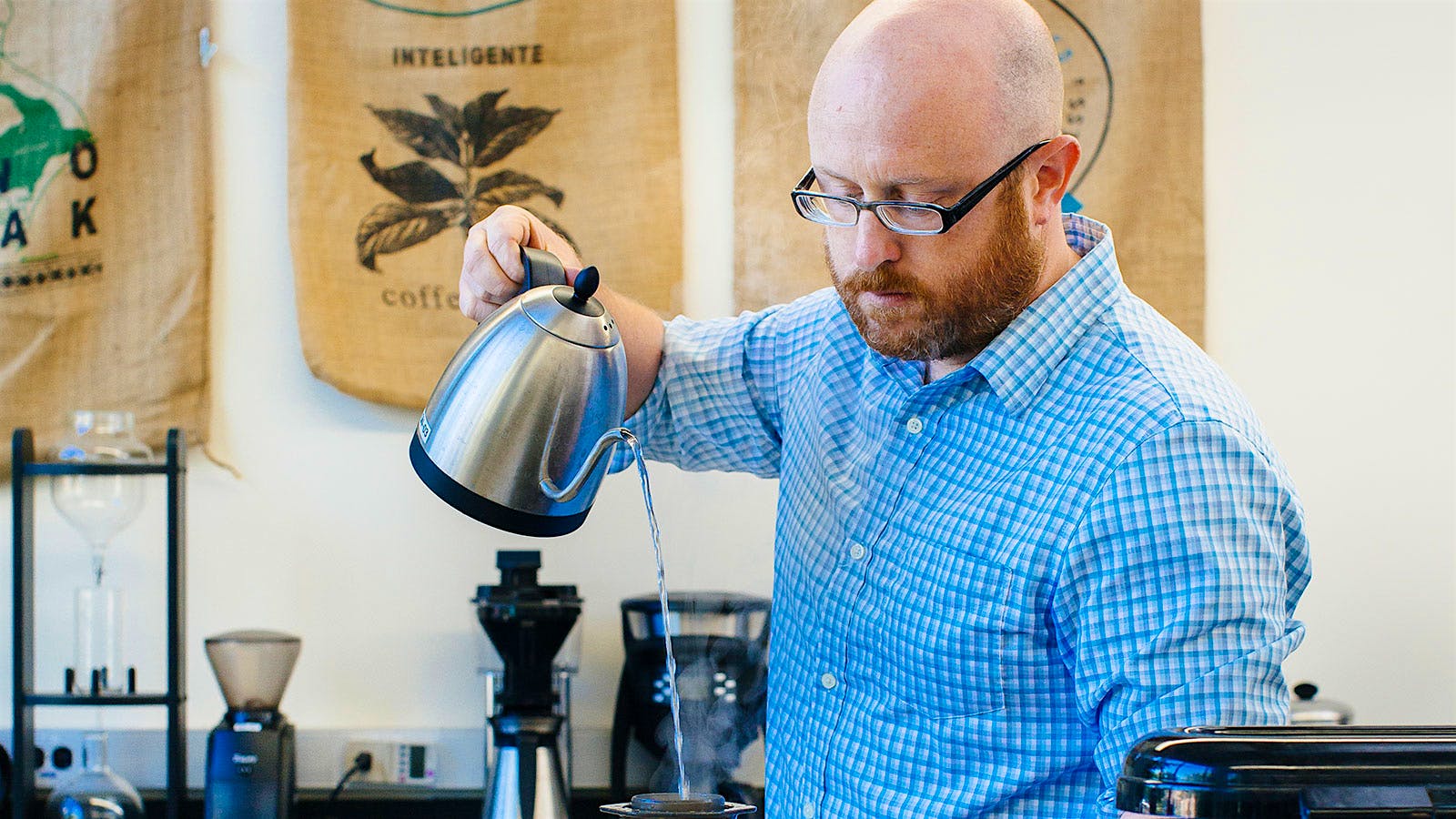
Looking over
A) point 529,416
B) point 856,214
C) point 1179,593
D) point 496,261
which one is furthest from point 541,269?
point 1179,593

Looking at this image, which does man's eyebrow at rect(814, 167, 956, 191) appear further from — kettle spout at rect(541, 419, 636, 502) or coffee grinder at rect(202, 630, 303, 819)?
coffee grinder at rect(202, 630, 303, 819)

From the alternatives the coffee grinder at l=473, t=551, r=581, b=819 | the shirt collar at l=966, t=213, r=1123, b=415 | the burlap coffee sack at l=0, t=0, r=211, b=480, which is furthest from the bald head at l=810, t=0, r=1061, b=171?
the burlap coffee sack at l=0, t=0, r=211, b=480

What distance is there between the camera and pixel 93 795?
191cm

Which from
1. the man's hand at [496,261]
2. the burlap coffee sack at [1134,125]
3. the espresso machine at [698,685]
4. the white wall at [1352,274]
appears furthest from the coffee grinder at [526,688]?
the white wall at [1352,274]

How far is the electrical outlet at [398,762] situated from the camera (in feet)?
7.14

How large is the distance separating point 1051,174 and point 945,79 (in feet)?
0.47

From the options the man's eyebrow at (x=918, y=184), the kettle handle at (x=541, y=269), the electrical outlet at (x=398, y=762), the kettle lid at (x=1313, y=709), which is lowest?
the electrical outlet at (x=398, y=762)

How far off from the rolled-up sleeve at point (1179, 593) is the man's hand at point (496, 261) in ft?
1.73

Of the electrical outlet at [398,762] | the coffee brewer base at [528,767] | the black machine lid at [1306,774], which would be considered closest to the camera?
the black machine lid at [1306,774]

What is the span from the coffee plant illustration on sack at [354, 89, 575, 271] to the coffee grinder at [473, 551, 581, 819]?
0.60 m

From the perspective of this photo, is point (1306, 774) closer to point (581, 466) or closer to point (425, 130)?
point (581, 466)

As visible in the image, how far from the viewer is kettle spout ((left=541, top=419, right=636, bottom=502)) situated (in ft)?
3.54

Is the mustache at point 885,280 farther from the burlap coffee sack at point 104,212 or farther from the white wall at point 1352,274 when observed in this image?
the burlap coffee sack at point 104,212

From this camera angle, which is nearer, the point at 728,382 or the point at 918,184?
the point at 918,184
